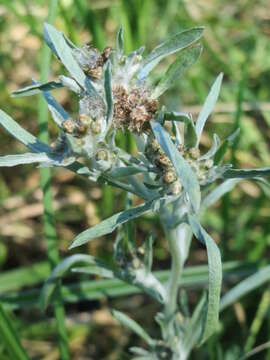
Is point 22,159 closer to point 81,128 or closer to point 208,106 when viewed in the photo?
point 81,128

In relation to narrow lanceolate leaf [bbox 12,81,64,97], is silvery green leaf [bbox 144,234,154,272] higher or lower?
lower

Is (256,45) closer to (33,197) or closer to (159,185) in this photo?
(33,197)

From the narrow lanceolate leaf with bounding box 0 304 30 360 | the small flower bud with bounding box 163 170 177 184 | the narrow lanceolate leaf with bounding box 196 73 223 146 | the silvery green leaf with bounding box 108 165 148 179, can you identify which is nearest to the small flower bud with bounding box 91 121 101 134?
the silvery green leaf with bounding box 108 165 148 179

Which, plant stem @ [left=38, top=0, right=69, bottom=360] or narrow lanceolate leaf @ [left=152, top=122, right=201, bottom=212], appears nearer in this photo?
narrow lanceolate leaf @ [left=152, top=122, right=201, bottom=212]

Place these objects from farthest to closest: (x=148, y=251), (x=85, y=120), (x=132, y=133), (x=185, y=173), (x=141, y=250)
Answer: (x=141, y=250) → (x=148, y=251) → (x=132, y=133) → (x=85, y=120) → (x=185, y=173)

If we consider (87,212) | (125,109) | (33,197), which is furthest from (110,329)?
(125,109)

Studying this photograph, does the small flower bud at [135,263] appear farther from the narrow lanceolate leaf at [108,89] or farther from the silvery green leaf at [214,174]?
the narrow lanceolate leaf at [108,89]

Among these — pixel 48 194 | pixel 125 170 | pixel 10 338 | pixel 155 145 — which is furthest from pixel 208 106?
pixel 10 338

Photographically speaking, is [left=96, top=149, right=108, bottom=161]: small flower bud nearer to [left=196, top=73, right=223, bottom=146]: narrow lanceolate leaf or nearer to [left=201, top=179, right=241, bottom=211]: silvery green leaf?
[left=196, top=73, right=223, bottom=146]: narrow lanceolate leaf
